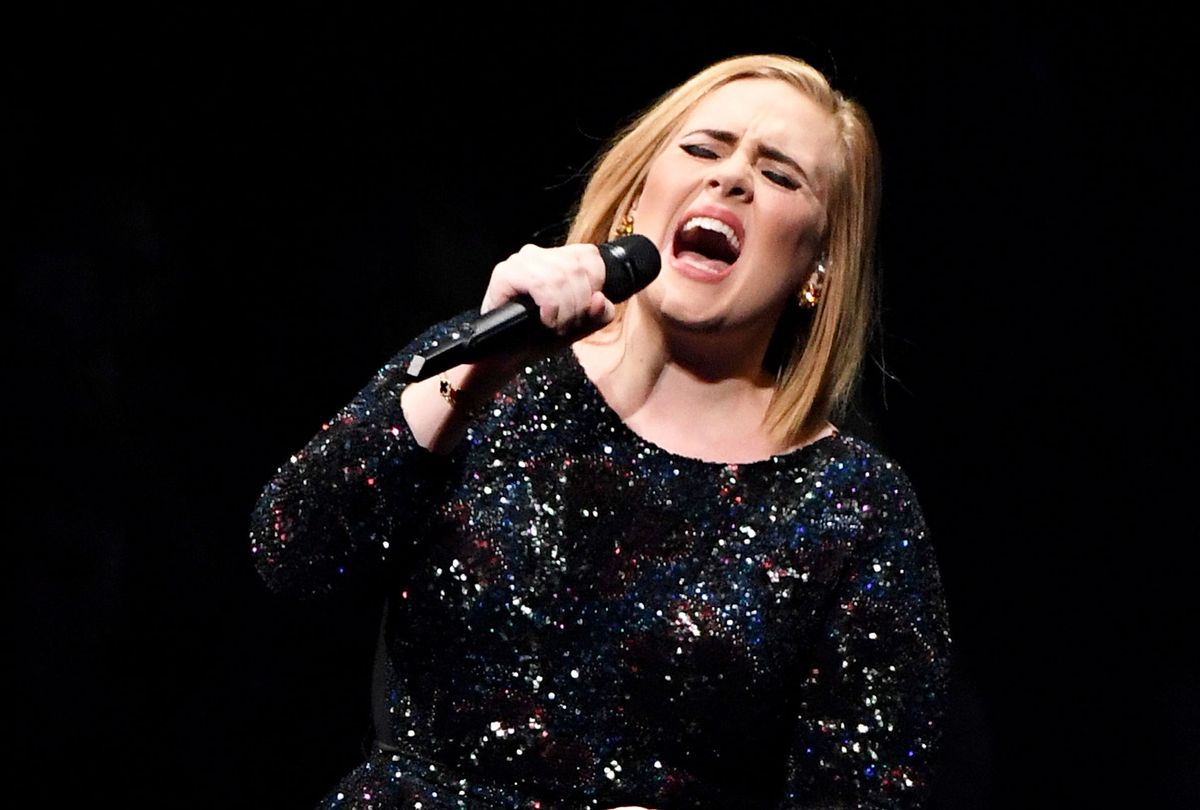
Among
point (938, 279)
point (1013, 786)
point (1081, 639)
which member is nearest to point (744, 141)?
point (938, 279)

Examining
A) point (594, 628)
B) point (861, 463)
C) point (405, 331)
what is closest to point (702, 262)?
point (861, 463)

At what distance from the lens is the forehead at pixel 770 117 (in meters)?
1.22

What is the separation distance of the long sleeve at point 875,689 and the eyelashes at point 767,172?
31 centimetres

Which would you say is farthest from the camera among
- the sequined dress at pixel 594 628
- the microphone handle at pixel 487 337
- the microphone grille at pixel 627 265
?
the sequined dress at pixel 594 628

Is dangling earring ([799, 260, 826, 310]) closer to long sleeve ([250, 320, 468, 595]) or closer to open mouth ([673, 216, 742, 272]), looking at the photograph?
open mouth ([673, 216, 742, 272])

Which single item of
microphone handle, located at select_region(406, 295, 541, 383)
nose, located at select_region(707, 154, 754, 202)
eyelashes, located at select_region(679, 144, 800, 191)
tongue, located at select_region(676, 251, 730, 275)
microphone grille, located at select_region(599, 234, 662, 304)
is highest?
eyelashes, located at select_region(679, 144, 800, 191)

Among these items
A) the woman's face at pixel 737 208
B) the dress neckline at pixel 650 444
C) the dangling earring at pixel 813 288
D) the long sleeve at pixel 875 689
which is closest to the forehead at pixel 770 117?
the woman's face at pixel 737 208

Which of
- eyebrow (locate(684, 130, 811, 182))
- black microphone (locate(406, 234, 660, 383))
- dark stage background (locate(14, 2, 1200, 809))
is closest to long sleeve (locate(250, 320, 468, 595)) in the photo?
black microphone (locate(406, 234, 660, 383))

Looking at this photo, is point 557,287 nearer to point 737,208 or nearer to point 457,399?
point 457,399

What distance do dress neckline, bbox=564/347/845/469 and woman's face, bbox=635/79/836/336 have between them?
3.5 inches

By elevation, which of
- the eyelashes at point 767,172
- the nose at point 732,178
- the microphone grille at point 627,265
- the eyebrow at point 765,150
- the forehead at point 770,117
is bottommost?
the microphone grille at point 627,265

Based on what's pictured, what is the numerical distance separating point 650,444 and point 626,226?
212mm

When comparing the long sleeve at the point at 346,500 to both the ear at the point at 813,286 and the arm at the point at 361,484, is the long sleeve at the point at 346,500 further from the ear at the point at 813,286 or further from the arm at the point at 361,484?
the ear at the point at 813,286

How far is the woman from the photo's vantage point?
3.54 feet
